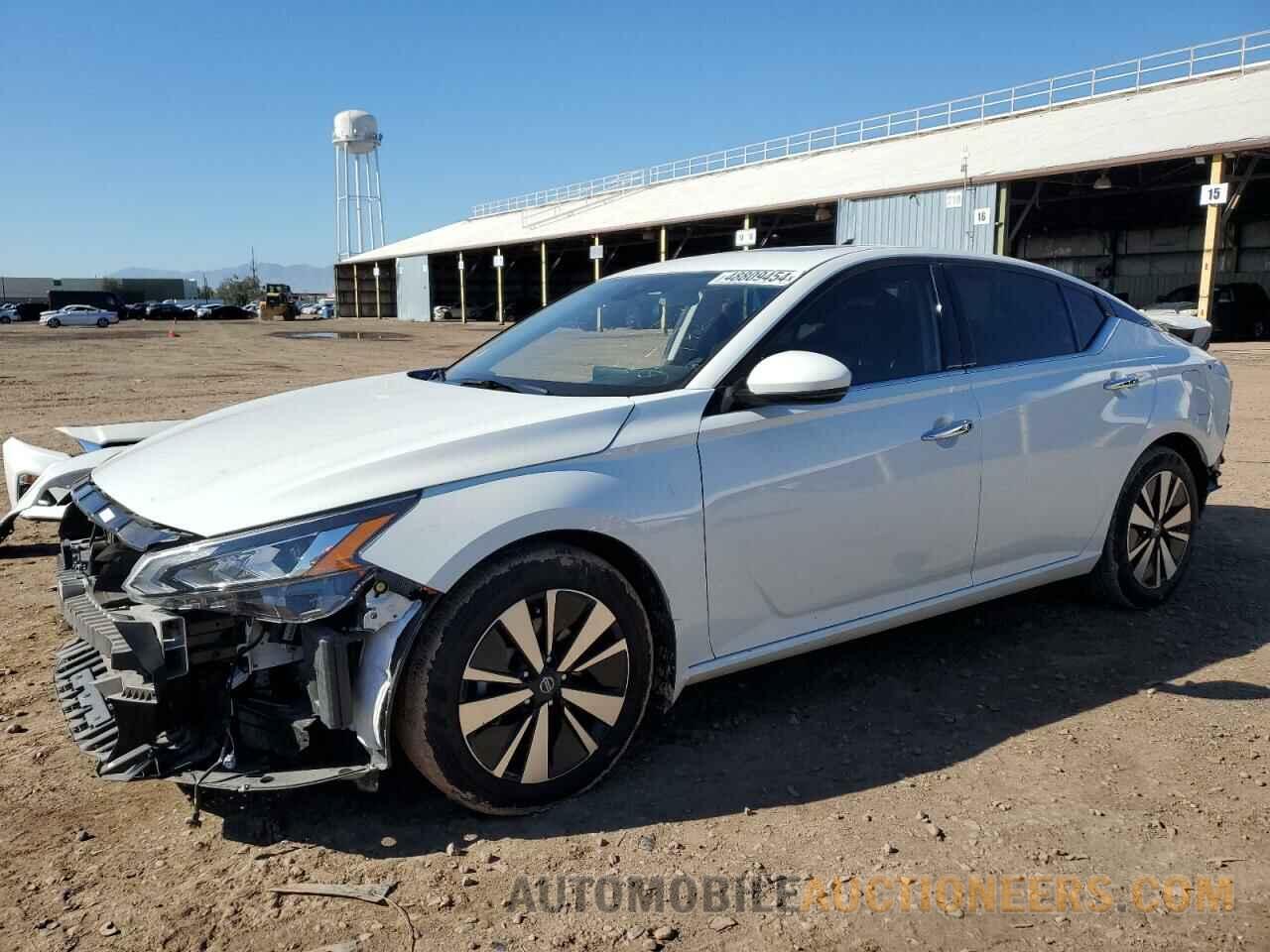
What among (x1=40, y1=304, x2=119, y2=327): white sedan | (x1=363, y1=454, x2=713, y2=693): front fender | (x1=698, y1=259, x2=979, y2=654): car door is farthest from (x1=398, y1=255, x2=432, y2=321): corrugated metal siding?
(x1=363, y1=454, x2=713, y2=693): front fender

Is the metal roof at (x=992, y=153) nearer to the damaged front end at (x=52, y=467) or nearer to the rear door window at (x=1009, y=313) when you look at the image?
the rear door window at (x=1009, y=313)

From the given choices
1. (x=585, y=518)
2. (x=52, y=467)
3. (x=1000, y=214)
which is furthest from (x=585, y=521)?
(x=1000, y=214)

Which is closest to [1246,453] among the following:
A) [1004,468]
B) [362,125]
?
[1004,468]

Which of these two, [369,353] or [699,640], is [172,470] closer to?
[699,640]

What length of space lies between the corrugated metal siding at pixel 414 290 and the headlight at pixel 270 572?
58.5m

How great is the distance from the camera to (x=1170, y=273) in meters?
36.2

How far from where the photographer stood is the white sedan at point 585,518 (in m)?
2.71

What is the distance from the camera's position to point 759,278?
3828mm

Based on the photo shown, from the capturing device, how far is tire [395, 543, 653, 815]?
2791 mm

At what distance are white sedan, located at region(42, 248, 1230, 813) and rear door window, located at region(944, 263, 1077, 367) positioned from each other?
0.05 feet

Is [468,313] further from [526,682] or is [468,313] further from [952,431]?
[526,682]

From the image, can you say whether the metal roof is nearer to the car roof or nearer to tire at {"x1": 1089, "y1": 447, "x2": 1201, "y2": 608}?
tire at {"x1": 1089, "y1": 447, "x2": 1201, "y2": 608}

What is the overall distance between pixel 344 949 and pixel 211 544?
1033 millimetres

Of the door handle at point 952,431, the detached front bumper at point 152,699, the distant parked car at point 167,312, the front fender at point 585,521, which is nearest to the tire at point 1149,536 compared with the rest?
the door handle at point 952,431
